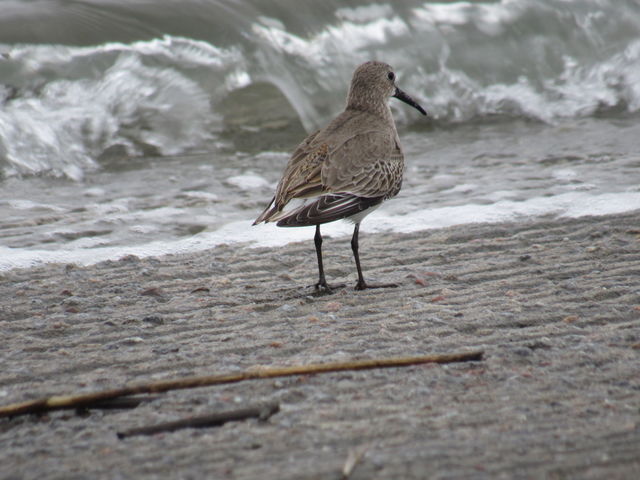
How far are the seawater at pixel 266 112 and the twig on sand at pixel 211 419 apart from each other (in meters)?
2.89

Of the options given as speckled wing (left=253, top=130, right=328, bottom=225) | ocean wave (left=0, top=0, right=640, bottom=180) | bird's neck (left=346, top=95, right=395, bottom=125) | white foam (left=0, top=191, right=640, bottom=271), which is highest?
ocean wave (left=0, top=0, right=640, bottom=180)

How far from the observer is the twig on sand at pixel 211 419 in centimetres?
264

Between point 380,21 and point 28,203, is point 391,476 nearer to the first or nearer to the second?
point 28,203

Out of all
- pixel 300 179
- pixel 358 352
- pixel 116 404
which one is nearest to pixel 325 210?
pixel 300 179

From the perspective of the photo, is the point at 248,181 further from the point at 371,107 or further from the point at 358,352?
the point at 358,352

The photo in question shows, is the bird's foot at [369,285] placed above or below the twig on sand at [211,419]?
above

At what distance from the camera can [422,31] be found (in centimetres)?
1116

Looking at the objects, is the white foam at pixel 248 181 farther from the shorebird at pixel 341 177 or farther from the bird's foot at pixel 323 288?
the bird's foot at pixel 323 288

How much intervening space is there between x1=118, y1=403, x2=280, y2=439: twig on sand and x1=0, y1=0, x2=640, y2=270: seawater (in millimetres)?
2889

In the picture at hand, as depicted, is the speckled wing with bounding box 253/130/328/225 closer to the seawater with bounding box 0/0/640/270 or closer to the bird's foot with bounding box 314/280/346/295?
the bird's foot with bounding box 314/280/346/295

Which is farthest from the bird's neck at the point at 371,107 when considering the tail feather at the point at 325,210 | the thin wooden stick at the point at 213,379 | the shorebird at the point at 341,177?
the thin wooden stick at the point at 213,379

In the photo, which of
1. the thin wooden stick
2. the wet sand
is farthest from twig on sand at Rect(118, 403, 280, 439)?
the thin wooden stick

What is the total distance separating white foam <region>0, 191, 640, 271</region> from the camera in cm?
548

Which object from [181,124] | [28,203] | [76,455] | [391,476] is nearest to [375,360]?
[391,476]
